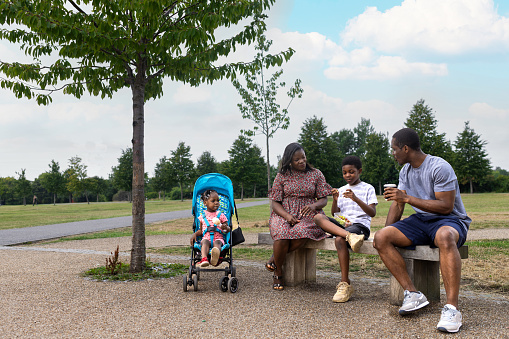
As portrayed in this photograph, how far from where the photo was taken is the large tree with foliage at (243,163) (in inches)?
1916

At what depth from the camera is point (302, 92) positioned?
1437cm

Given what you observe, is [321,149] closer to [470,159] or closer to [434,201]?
[470,159]

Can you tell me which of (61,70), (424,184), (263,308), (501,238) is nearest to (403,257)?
(424,184)

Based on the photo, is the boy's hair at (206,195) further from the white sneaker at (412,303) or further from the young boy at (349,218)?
the white sneaker at (412,303)

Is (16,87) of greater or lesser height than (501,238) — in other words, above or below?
above

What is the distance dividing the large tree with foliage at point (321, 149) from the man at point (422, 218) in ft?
140

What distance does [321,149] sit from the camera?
49.8m

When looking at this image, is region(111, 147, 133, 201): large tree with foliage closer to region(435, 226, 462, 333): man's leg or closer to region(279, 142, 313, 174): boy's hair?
region(279, 142, 313, 174): boy's hair

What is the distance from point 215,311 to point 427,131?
43.3 meters

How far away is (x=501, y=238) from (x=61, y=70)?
10059mm

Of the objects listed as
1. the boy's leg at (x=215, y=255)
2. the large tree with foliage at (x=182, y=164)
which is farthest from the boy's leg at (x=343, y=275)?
the large tree with foliage at (x=182, y=164)

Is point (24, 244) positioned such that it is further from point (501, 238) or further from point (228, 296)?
point (501, 238)

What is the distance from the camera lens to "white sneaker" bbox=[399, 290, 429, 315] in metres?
3.97

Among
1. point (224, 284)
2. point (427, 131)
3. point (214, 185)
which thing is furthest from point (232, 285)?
point (427, 131)
